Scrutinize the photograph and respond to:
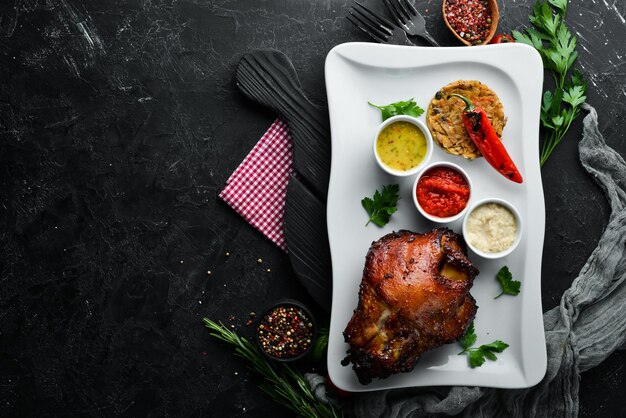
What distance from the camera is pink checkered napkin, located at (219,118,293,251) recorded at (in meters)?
4.77

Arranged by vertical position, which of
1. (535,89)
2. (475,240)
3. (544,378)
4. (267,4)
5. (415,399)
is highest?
(535,89)

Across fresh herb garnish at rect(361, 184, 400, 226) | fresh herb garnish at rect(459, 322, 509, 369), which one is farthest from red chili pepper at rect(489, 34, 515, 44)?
fresh herb garnish at rect(459, 322, 509, 369)

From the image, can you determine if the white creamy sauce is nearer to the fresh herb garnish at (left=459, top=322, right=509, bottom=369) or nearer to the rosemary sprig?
the fresh herb garnish at (left=459, top=322, right=509, bottom=369)

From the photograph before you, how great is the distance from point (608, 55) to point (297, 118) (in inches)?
97.2

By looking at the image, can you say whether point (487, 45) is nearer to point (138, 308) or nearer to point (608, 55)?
point (608, 55)

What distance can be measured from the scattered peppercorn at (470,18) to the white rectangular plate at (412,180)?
8.4 inches

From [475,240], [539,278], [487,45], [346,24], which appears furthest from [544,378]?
[346,24]

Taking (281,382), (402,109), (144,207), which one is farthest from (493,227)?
(144,207)

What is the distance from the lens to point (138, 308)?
480 cm

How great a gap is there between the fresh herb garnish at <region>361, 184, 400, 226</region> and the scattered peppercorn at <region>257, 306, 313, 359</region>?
2.84ft

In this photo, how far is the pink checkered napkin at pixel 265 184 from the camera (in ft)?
15.7

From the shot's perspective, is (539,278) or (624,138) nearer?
(539,278)

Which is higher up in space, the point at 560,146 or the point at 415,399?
the point at 560,146

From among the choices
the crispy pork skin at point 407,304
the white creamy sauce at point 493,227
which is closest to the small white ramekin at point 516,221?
the white creamy sauce at point 493,227
